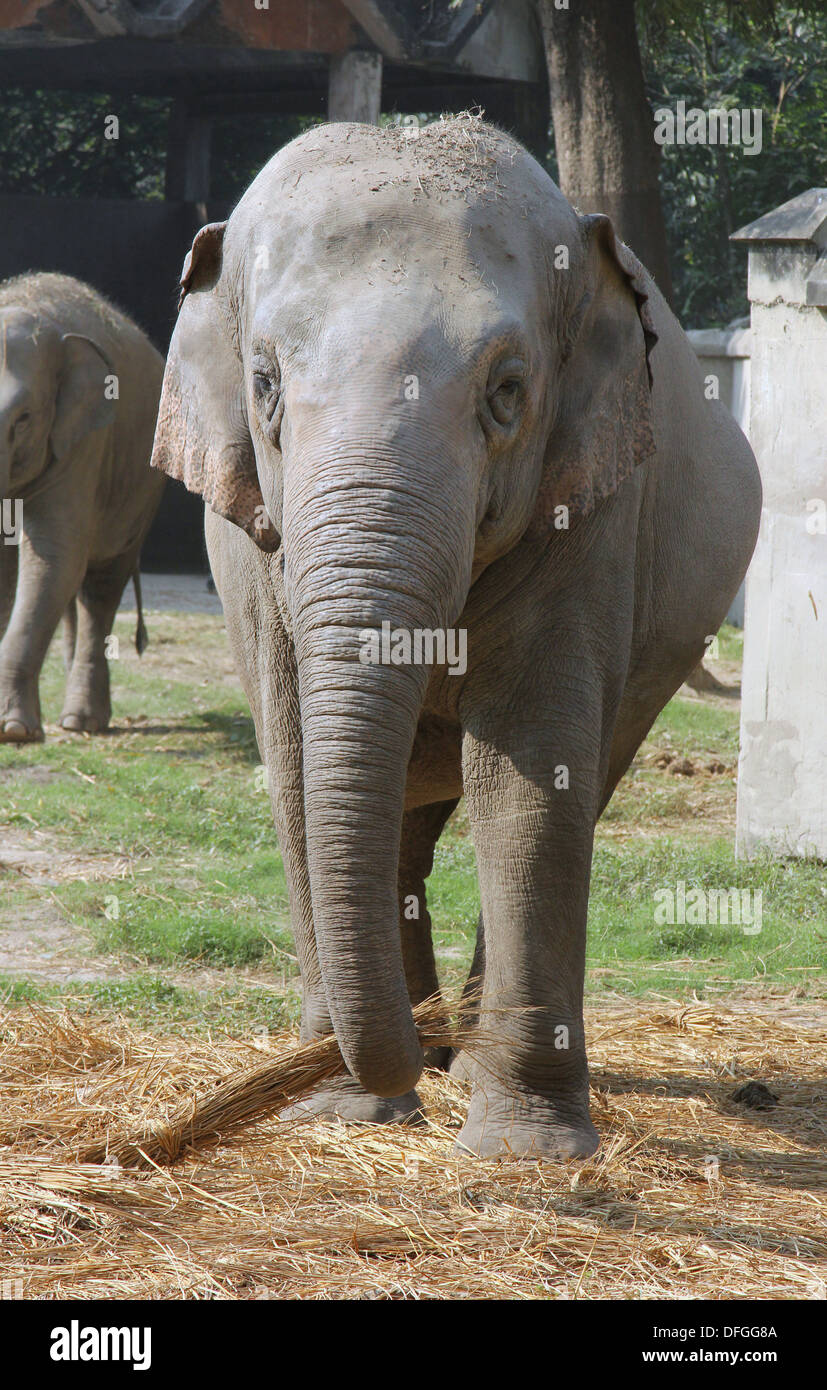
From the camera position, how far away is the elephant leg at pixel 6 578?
985cm

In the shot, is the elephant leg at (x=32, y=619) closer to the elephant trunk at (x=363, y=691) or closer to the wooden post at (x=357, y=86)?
the wooden post at (x=357, y=86)

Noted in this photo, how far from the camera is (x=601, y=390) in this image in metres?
3.67

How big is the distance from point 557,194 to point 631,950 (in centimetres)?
342

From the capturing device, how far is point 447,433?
3.10m

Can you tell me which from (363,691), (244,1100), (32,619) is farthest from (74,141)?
(363,691)

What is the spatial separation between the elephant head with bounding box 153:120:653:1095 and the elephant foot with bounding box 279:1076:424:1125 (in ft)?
3.46

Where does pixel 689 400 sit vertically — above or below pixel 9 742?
above

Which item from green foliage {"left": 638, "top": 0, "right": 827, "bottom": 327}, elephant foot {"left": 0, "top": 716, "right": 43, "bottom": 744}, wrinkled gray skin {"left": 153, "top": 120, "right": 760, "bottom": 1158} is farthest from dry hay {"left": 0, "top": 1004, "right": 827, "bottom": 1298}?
green foliage {"left": 638, "top": 0, "right": 827, "bottom": 327}

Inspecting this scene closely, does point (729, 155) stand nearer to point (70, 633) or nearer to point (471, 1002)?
point (70, 633)

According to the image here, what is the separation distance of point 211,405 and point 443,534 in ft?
2.87

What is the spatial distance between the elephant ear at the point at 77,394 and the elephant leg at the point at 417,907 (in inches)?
213

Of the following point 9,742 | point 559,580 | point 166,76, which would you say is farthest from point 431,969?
point 166,76

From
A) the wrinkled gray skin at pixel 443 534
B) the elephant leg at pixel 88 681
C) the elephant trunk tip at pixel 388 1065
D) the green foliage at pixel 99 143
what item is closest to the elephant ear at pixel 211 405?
the wrinkled gray skin at pixel 443 534
